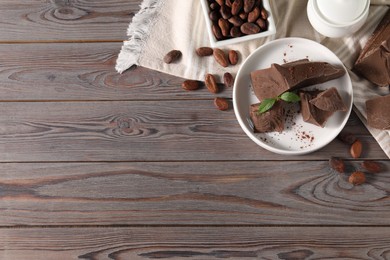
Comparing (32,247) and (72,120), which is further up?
(72,120)

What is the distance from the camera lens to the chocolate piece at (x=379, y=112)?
117cm

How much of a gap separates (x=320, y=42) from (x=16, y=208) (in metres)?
0.81

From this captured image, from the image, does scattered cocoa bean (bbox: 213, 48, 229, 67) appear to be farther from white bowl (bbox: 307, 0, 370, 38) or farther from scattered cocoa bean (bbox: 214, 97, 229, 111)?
white bowl (bbox: 307, 0, 370, 38)

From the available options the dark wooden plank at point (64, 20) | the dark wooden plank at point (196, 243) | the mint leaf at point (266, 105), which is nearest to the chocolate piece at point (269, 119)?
the mint leaf at point (266, 105)

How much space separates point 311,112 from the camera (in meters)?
1.16

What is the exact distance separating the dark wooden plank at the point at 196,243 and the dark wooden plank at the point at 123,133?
17cm

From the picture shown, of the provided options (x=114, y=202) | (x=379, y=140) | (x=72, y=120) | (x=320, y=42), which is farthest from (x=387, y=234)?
(x=72, y=120)

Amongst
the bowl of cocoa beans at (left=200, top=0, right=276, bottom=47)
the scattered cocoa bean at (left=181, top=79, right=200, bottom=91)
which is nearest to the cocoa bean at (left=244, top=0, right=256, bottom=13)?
the bowl of cocoa beans at (left=200, top=0, right=276, bottom=47)

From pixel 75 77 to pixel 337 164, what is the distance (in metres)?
0.65

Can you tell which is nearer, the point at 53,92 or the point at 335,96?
the point at 335,96

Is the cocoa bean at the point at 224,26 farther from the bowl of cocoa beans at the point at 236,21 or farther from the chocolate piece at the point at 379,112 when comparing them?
the chocolate piece at the point at 379,112

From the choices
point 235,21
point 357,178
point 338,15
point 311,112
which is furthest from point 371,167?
point 235,21

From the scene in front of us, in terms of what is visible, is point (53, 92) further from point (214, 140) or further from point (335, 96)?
point (335, 96)

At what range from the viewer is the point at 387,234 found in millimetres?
1234
